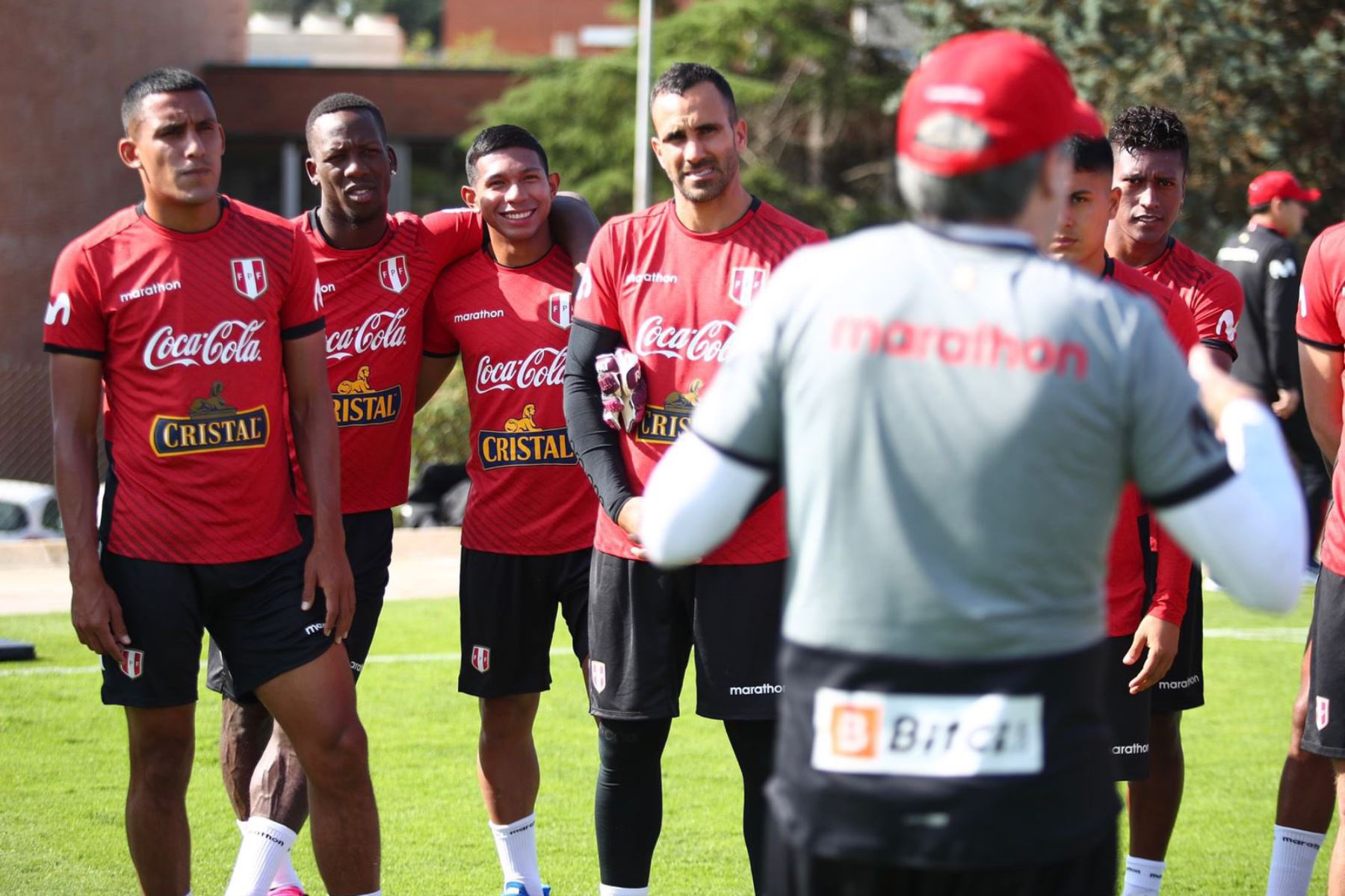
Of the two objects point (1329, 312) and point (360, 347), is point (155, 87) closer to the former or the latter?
point (360, 347)

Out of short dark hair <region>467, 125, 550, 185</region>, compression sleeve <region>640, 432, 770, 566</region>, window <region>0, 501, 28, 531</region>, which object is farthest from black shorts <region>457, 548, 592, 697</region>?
window <region>0, 501, 28, 531</region>

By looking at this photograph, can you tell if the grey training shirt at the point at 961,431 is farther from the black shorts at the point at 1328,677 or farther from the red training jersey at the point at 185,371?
the red training jersey at the point at 185,371

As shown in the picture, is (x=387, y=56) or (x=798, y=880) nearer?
(x=798, y=880)

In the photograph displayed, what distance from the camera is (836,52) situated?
27.5m

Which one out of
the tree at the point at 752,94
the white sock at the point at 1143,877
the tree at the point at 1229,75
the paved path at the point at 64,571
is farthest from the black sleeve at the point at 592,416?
the tree at the point at 752,94

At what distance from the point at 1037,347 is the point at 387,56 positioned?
4134cm

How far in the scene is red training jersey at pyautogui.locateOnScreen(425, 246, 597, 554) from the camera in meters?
5.43

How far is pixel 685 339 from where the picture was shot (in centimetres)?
452

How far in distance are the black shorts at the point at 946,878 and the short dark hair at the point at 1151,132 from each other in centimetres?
340

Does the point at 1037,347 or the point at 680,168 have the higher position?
the point at 680,168

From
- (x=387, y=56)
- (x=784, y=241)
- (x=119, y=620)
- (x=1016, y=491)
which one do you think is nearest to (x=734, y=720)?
(x=784, y=241)

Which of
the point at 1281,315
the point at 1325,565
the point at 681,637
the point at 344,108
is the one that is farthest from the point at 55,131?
the point at 1325,565

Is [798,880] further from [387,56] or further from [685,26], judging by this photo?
[387,56]

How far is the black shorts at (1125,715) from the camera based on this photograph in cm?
469
